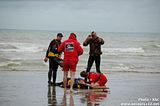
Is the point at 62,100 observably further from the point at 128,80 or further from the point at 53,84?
the point at 128,80

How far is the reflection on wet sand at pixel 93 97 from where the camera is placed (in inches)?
444

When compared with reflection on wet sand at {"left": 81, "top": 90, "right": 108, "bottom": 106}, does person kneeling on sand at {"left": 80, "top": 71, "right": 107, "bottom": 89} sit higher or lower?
higher

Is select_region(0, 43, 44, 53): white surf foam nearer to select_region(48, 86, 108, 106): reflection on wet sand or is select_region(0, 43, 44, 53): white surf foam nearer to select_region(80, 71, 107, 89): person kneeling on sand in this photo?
select_region(80, 71, 107, 89): person kneeling on sand

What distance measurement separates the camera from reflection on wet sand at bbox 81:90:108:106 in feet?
37.0

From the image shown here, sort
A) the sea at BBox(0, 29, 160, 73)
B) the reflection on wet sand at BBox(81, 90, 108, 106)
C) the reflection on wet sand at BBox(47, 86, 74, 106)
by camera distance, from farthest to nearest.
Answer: the sea at BBox(0, 29, 160, 73) < the reflection on wet sand at BBox(81, 90, 108, 106) < the reflection on wet sand at BBox(47, 86, 74, 106)

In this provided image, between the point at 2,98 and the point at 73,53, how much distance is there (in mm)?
2627

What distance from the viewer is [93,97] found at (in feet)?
40.2

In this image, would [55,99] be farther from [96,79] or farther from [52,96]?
[96,79]

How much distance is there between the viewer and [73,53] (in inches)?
517

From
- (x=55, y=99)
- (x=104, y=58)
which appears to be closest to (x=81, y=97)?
(x=55, y=99)

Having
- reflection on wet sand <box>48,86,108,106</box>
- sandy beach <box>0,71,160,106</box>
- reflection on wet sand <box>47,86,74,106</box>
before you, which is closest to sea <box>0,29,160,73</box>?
sandy beach <box>0,71,160,106</box>

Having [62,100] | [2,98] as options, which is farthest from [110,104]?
[2,98]

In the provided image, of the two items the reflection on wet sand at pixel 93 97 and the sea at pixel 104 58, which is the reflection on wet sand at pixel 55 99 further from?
the sea at pixel 104 58

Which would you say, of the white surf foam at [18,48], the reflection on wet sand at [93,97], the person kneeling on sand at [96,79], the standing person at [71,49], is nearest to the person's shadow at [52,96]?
the reflection on wet sand at [93,97]
